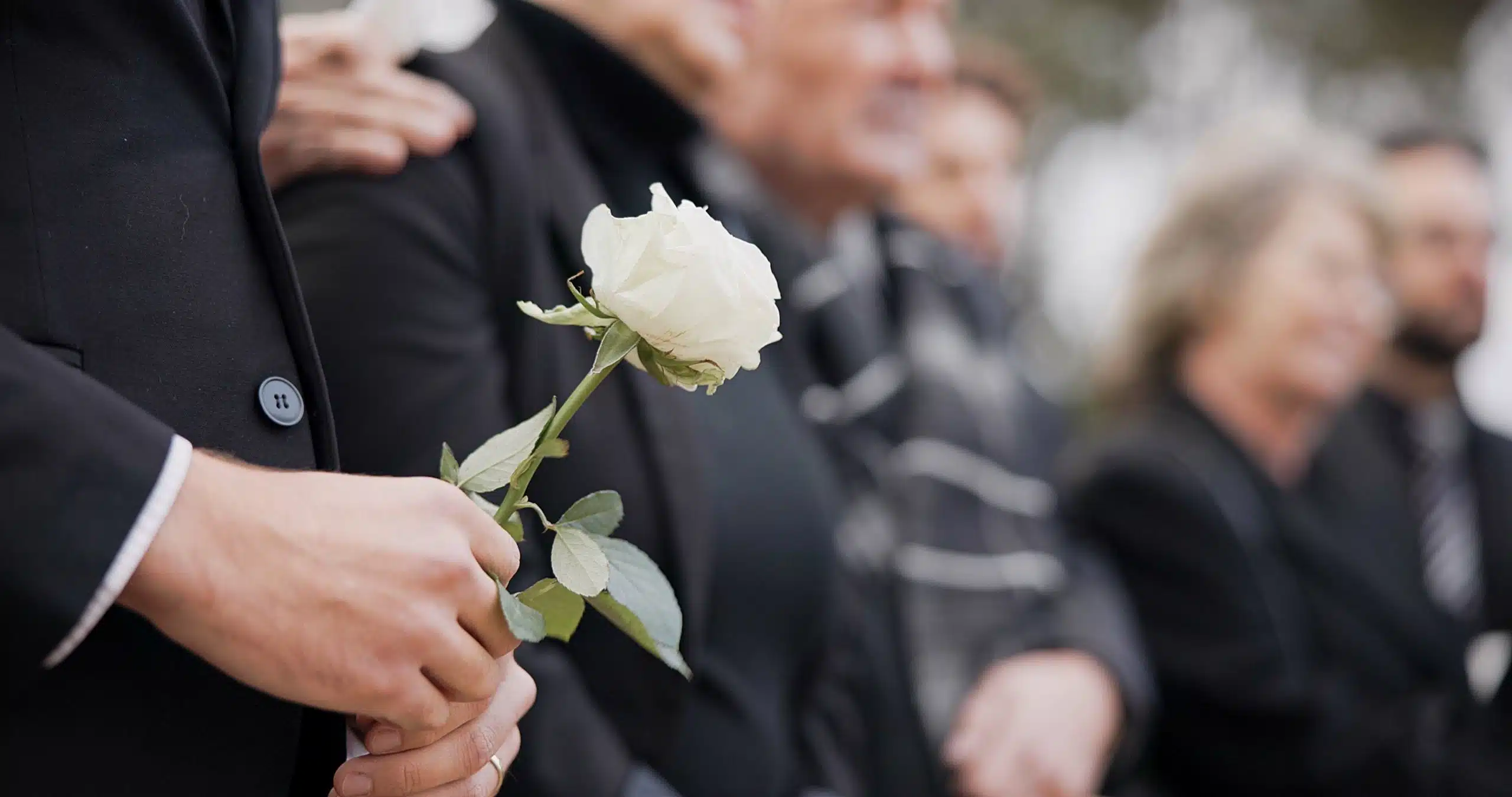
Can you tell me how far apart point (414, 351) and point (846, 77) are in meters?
1.74

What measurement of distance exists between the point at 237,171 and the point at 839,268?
204 centimetres

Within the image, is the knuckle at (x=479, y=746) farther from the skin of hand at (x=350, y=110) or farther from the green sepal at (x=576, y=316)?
the skin of hand at (x=350, y=110)

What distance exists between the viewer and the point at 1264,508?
3.77 meters

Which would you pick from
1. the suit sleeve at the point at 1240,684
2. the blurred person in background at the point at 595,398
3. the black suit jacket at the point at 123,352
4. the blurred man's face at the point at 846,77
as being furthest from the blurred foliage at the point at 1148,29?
the black suit jacket at the point at 123,352

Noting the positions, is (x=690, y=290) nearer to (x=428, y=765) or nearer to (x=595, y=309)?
(x=595, y=309)

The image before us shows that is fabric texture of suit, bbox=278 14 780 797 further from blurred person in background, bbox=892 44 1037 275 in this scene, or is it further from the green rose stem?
blurred person in background, bbox=892 44 1037 275

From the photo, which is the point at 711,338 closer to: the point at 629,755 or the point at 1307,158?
the point at 629,755

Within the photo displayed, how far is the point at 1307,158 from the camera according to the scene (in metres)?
3.89

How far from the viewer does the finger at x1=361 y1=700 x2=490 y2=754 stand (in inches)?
45.9

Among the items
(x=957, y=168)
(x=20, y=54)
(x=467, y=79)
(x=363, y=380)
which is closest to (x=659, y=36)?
(x=467, y=79)

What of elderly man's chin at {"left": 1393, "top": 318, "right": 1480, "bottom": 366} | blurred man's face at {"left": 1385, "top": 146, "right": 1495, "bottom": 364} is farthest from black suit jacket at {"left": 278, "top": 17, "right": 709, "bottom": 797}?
blurred man's face at {"left": 1385, "top": 146, "right": 1495, "bottom": 364}

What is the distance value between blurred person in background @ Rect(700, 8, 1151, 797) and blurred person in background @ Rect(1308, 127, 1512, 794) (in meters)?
0.90

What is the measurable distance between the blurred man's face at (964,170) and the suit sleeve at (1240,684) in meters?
1.87

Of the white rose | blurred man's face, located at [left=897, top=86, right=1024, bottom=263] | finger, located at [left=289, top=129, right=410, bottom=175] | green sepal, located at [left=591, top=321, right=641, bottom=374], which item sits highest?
the white rose
